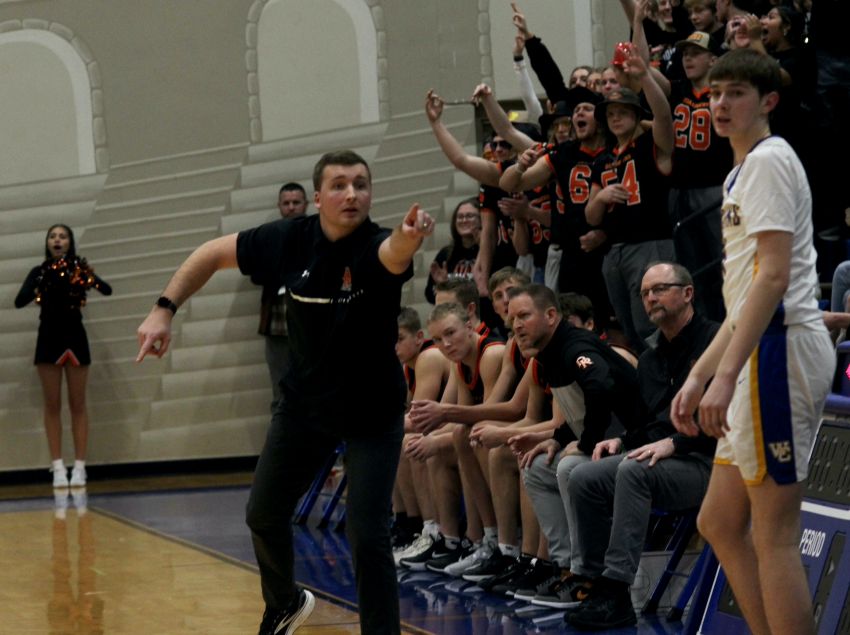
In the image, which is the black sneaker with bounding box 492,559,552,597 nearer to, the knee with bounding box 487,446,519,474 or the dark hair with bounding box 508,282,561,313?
the knee with bounding box 487,446,519,474

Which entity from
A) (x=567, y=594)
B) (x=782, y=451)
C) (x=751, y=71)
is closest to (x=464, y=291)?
(x=567, y=594)

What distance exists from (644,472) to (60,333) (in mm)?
7686

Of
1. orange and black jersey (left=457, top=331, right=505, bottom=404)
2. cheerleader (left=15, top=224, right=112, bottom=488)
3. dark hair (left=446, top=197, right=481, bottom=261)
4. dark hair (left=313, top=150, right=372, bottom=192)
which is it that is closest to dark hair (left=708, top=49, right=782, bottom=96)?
dark hair (left=313, top=150, right=372, bottom=192)

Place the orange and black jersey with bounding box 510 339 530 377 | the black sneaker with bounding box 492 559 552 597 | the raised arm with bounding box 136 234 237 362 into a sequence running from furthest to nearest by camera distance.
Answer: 1. the orange and black jersey with bounding box 510 339 530 377
2. the black sneaker with bounding box 492 559 552 597
3. the raised arm with bounding box 136 234 237 362

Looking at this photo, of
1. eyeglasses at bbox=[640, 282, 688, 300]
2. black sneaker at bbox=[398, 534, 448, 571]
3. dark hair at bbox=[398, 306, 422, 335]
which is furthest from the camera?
dark hair at bbox=[398, 306, 422, 335]

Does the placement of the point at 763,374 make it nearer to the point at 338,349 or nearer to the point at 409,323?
the point at 338,349

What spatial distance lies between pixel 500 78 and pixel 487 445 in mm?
6176

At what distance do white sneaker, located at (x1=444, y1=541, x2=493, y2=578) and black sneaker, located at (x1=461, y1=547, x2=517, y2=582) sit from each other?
0.05m

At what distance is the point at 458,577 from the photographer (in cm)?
723

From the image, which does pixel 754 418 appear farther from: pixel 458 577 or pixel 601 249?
pixel 601 249

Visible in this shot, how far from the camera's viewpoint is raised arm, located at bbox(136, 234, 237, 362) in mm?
4559

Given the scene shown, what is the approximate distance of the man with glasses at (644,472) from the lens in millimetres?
5734

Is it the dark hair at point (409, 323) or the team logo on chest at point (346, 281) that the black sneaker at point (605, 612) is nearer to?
the team logo on chest at point (346, 281)

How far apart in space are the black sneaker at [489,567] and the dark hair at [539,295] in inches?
55.1
